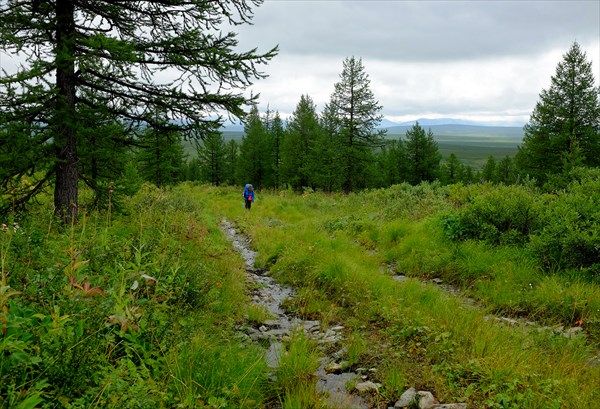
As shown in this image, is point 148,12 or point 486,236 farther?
point 486,236

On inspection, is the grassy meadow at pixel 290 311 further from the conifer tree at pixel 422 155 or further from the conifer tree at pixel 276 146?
the conifer tree at pixel 422 155

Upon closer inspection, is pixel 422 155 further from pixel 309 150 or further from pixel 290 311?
pixel 290 311

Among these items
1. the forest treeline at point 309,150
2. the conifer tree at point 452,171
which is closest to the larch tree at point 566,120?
the forest treeline at point 309,150

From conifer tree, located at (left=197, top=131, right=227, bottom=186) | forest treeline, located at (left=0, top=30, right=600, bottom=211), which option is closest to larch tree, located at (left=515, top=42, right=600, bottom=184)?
forest treeline, located at (left=0, top=30, right=600, bottom=211)

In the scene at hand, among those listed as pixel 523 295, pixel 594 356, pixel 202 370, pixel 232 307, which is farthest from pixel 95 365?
pixel 523 295

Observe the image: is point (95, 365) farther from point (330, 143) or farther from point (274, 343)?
point (330, 143)

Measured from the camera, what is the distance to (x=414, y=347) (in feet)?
15.4

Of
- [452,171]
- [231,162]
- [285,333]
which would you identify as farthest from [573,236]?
[452,171]

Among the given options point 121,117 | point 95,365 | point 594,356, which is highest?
point 121,117

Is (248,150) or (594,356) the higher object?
(248,150)

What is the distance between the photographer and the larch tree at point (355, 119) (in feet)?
98.5

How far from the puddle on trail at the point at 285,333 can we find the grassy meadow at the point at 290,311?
19cm

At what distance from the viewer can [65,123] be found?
706 cm

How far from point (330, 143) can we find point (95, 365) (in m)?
33.1
